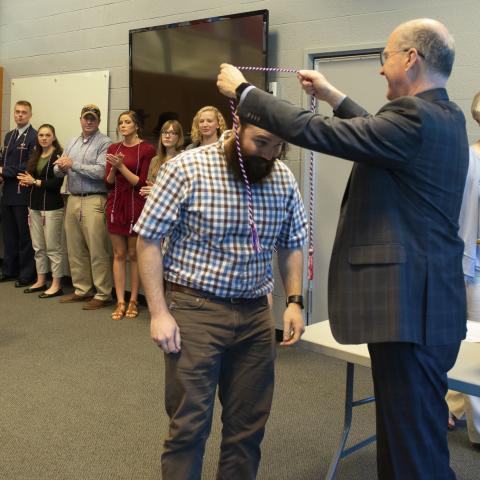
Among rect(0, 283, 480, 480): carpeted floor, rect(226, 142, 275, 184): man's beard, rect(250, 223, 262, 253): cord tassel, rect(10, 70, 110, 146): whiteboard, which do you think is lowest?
rect(0, 283, 480, 480): carpeted floor

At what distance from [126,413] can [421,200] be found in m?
1.96

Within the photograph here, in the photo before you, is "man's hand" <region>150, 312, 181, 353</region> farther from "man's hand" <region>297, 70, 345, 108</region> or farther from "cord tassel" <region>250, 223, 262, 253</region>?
"man's hand" <region>297, 70, 345, 108</region>

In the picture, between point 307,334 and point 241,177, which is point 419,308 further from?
point 307,334

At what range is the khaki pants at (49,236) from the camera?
5.19m

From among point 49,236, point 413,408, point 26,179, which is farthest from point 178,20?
point 413,408

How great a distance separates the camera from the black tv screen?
404 cm

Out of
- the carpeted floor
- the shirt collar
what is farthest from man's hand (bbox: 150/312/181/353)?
the shirt collar

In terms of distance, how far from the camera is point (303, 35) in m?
3.96

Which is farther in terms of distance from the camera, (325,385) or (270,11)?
(270,11)

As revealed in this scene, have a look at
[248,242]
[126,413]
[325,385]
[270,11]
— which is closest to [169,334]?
[248,242]

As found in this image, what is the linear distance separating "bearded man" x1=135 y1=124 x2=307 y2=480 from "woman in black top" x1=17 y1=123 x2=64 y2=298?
12.3ft

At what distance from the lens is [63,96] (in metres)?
5.48

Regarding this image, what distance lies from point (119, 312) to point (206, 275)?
123 inches

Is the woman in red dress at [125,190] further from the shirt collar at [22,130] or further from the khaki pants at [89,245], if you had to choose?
the shirt collar at [22,130]
